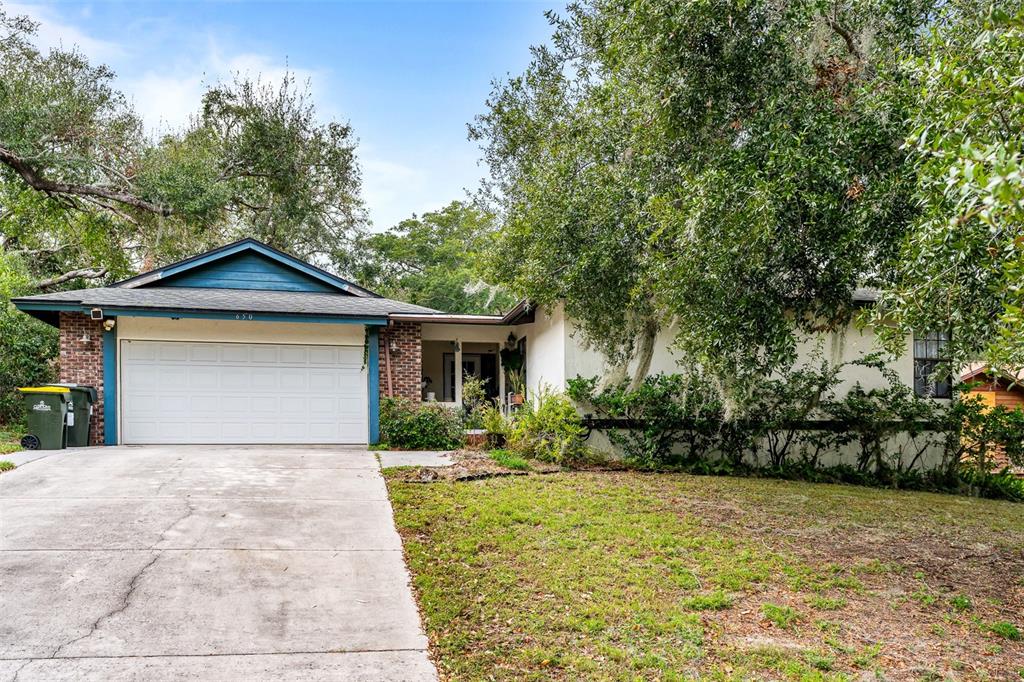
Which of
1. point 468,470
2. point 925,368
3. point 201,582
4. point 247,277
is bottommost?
point 201,582

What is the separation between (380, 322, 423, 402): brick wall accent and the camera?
1224 cm

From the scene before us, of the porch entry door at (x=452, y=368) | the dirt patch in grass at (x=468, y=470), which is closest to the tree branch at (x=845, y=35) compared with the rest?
the dirt patch in grass at (x=468, y=470)

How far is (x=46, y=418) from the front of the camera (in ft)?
33.8

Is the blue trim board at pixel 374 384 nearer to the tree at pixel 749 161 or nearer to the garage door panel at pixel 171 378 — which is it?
the garage door panel at pixel 171 378

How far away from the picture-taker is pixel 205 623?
13.3ft

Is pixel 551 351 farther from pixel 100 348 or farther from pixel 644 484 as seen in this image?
pixel 100 348

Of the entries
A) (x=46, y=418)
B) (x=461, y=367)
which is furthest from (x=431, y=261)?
(x=46, y=418)

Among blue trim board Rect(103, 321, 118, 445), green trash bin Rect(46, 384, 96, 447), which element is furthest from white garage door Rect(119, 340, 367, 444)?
green trash bin Rect(46, 384, 96, 447)

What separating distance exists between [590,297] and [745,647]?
5947 millimetres

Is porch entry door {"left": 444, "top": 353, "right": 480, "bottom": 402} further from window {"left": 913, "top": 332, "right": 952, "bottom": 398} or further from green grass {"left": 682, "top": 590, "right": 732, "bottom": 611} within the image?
green grass {"left": 682, "top": 590, "right": 732, "bottom": 611}

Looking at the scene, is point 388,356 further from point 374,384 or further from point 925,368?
point 925,368

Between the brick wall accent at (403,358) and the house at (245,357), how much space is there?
0.02m

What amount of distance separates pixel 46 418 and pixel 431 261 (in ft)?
64.3

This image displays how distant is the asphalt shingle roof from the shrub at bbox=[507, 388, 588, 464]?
3.41 meters
